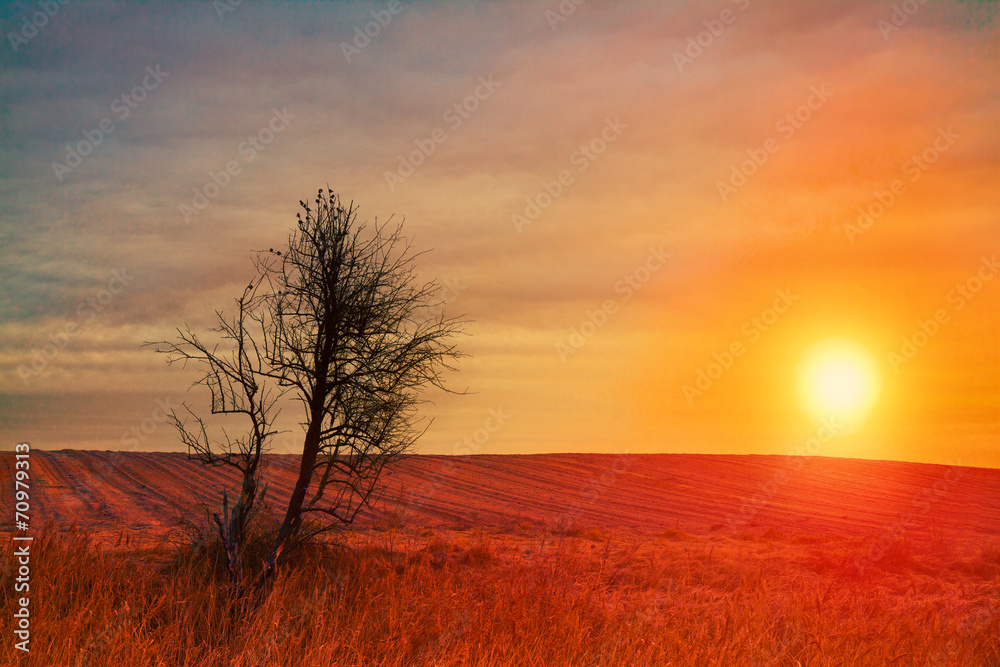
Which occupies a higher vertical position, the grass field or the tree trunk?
the tree trunk

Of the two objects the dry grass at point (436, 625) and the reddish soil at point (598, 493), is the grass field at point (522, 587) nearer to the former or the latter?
the dry grass at point (436, 625)

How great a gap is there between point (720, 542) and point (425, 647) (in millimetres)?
17496

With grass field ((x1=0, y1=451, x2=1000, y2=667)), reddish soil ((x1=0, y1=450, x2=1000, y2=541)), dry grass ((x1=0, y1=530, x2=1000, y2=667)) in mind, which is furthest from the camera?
reddish soil ((x1=0, y1=450, x2=1000, y2=541))

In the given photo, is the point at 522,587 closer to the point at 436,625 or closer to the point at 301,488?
the point at 436,625

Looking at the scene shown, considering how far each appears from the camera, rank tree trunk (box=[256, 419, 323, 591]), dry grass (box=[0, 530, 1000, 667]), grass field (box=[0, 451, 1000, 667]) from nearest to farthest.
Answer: dry grass (box=[0, 530, 1000, 667]), grass field (box=[0, 451, 1000, 667]), tree trunk (box=[256, 419, 323, 591])

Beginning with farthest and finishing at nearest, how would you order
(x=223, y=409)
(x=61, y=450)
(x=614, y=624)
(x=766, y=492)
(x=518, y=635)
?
(x=61, y=450)
(x=766, y=492)
(x=223, y=409)
(x=614, y=624)
(x=518, y=635)

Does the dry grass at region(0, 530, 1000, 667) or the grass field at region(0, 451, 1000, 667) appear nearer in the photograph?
the dry grass at region(0, 530, 1000, 667)

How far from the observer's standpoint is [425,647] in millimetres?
7148

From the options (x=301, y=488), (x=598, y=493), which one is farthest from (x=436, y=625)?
(x=598, y=493)

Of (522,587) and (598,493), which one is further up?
(522,587)

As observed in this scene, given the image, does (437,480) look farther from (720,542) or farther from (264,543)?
(264,543)

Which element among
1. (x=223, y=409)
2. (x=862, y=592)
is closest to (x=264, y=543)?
(x=223, y=409)

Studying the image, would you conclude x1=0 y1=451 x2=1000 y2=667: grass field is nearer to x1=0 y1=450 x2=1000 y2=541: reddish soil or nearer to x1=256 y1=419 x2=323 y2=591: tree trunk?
x1=0 y1=450 x2=1000 y2=541: reddish soil

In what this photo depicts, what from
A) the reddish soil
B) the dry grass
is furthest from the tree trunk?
the reddish soil
